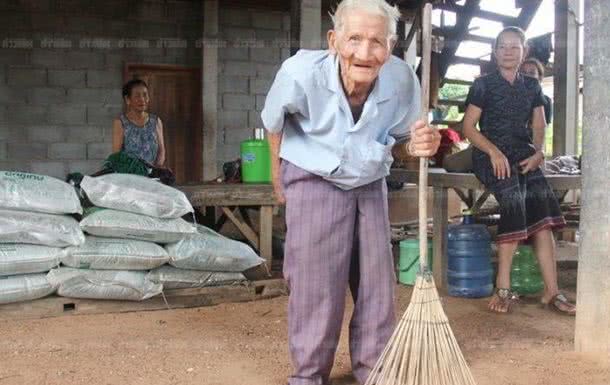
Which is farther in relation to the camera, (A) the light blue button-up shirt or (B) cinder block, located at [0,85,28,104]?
(B) cinder block, located at [0,85,28,104]

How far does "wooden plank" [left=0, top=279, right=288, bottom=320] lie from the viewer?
3594 mm

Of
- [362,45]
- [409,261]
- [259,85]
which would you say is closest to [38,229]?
[362,45]

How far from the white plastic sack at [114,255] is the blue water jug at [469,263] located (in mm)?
1852

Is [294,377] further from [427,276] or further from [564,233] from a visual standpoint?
[564,233]

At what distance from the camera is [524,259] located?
14.8 ft

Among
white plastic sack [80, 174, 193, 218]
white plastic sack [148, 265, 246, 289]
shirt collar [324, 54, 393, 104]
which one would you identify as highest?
shirt collar [324, 54, 393, 104]

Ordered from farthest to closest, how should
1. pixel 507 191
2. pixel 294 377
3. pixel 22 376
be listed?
1. pixel 507 191
2. pixel 22 376
3. pixel 294 377

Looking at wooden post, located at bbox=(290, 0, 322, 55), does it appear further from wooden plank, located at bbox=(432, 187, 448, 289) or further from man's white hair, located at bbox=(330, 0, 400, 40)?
man's white hair, located at bbox=(330, 0, 400, 40)

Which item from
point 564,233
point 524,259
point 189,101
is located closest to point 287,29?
point 189,101

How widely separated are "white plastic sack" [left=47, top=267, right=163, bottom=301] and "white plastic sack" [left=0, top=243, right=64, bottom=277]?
0.27 ft

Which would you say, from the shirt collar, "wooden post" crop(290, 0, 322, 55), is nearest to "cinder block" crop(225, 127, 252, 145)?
"wooden post" crop(290, 0, 322, 55)

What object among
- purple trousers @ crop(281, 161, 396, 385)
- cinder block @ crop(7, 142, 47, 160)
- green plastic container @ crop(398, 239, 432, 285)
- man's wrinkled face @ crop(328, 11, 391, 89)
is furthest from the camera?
cinder block @ crop(7, 142, 47, 160)

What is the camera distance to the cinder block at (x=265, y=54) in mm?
8234

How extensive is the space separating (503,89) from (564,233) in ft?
10.5
